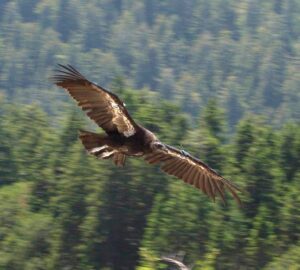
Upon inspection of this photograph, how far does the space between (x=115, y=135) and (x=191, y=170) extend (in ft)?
3.61

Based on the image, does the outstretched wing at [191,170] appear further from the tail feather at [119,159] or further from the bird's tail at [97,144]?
the bird's tail at [97,144]

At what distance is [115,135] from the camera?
1175 cm

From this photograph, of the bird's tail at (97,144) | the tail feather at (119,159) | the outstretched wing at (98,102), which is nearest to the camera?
the outstretched wing at (98,102)

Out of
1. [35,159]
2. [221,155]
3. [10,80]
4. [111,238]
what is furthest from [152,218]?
[10,80]

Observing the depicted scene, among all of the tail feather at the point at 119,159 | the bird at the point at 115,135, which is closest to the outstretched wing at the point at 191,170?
the bird at the point at 115,135

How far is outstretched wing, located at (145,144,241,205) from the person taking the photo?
39.4ft

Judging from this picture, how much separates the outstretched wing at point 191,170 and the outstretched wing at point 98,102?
1.66 feet

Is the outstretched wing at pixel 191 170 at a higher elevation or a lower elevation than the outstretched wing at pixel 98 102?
lower

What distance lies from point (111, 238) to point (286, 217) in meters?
7.72

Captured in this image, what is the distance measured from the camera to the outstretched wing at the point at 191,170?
39.4 ft

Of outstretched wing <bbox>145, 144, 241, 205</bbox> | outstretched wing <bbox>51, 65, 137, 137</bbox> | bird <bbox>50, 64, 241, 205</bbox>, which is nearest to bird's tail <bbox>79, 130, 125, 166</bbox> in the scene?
bird <bbox>50, 64, 241, 205</bbox>

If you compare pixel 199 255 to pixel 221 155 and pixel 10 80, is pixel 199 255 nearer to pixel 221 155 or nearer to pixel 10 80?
pixel 221 155

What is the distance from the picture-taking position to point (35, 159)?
229 feet

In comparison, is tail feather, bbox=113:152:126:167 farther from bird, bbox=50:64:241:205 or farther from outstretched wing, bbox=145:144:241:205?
outstretched wing, bbox=145:144:241:205
